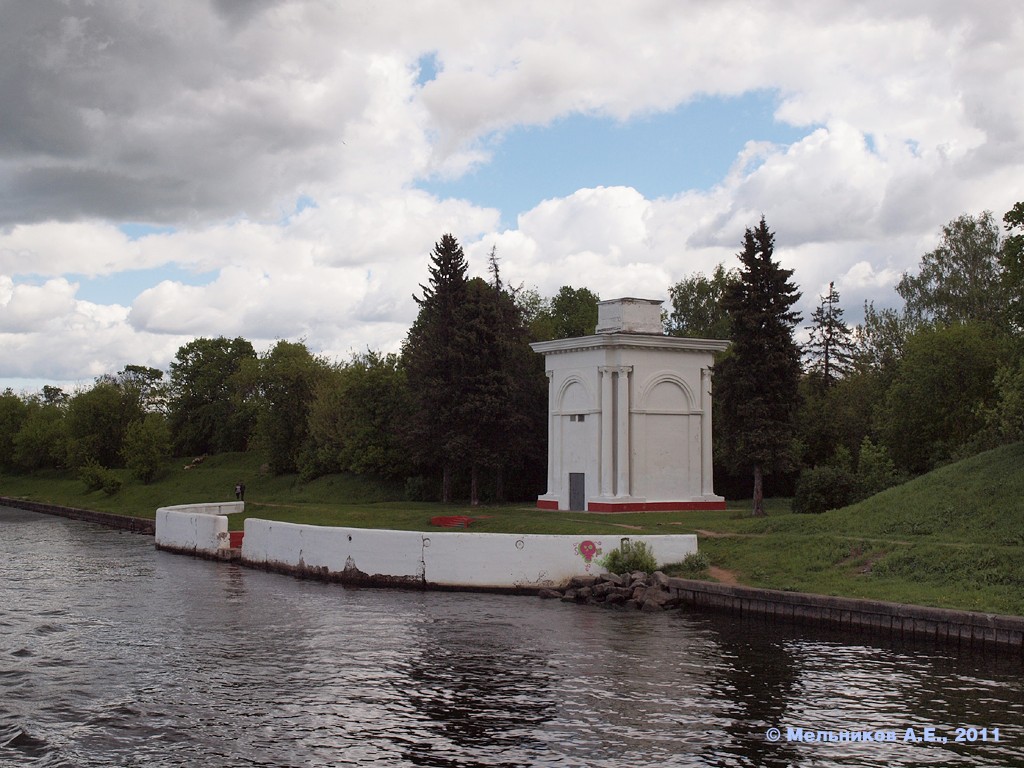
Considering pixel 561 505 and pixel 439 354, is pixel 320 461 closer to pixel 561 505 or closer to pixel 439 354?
pixel 439 354

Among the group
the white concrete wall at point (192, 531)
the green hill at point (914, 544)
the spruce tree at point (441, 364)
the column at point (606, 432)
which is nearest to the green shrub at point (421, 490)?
the spruce tree at point (441, 364)

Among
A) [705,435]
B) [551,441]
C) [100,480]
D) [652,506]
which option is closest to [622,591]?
[652,506]

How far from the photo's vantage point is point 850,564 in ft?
92.5

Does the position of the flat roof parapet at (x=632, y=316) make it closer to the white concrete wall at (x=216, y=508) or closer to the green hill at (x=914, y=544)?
the green hill at (x=914, y=544)

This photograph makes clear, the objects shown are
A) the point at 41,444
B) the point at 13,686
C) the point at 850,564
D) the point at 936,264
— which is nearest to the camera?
the point at 13,686

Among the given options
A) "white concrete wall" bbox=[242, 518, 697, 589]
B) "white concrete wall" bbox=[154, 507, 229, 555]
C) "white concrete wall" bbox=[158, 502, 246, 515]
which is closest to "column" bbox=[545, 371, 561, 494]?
"white concrete wall" bbox=[154, 507, 229, 555]

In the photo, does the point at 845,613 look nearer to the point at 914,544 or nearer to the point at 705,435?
the point at 914,544

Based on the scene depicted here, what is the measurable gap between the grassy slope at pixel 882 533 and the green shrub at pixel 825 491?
9.65 feet

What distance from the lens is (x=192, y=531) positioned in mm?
43531

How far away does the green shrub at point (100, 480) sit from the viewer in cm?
7662

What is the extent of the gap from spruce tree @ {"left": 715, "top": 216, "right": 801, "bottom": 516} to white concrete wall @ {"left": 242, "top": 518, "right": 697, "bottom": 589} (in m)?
10.6

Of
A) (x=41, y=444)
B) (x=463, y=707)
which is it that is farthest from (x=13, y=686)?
(x=41, y=444)

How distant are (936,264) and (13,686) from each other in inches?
2359

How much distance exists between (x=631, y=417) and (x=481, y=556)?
54.9 feet
